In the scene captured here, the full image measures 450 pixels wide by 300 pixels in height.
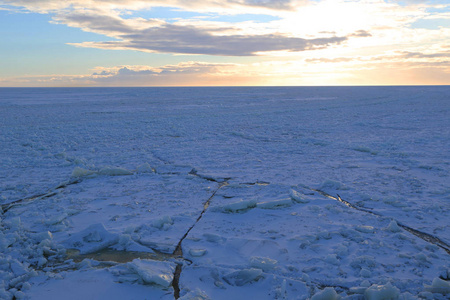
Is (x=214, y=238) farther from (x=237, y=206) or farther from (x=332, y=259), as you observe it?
(x=332, y=259)

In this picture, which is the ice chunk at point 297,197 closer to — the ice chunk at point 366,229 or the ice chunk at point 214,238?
the ice chunk at point 366,229

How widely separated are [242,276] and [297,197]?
1767 millimetres

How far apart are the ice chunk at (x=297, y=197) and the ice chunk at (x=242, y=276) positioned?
66.9 inches

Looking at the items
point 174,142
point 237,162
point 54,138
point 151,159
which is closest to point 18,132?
point 54,138

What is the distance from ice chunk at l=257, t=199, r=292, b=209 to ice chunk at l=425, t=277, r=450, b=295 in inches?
72.2

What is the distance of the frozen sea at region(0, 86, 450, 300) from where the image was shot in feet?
8.59

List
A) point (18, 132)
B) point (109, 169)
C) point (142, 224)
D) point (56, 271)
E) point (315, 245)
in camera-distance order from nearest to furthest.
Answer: point (56, 271), point (315, 245), point (142, 224), point (109, 169), point (18, 132)

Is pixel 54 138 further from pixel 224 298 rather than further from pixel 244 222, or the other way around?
pixel 224 298

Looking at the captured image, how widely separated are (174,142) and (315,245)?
18.4 ft

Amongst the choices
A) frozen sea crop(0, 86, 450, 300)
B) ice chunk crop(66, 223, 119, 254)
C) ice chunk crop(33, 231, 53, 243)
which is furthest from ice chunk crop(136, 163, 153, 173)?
ice chunk crop(33, 231, 53, 243)

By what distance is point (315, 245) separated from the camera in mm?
3172

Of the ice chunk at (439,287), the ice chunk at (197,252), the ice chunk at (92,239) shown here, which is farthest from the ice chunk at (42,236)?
the ice chunk at (439,287)

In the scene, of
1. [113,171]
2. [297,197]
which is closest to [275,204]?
[297,197]

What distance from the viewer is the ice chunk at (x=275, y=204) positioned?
409cm
